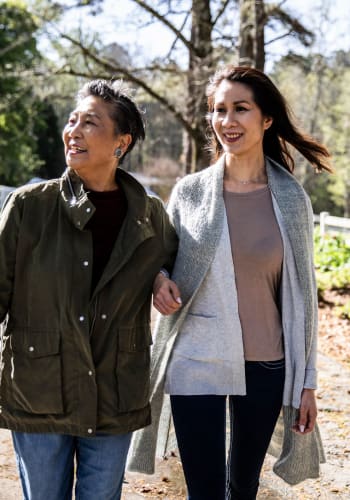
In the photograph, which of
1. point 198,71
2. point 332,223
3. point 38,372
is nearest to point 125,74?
point 198,71

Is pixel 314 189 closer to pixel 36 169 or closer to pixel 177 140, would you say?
pixel 177 140

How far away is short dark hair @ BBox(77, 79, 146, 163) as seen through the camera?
8.07 ft

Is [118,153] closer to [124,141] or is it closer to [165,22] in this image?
[124,141]

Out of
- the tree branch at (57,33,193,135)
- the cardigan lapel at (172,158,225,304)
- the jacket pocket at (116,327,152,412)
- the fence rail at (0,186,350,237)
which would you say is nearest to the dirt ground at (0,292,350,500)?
the jacket pocket at (116,327,152,412)

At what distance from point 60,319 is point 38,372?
0.65 ft

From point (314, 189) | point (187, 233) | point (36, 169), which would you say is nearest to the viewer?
point (187, 233)

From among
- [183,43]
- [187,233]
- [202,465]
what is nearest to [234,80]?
[187,233]

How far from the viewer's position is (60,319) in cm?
221

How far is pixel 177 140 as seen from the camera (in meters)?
39.8

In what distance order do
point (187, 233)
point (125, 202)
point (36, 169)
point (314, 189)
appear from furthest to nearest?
point (314, 189) → point (36, 169) → point (187, 233) → point (125, 202)

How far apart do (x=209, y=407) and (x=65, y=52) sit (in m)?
12.6

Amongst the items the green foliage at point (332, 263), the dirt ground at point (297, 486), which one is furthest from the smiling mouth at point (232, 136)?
the green foliage at point (332, 263)

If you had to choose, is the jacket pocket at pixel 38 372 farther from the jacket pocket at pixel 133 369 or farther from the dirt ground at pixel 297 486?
the dirt ground at pixel 297 486

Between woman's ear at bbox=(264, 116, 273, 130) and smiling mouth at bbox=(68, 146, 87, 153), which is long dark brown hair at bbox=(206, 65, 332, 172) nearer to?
woman's ear at bbox=(264, 116, 273, 130)
